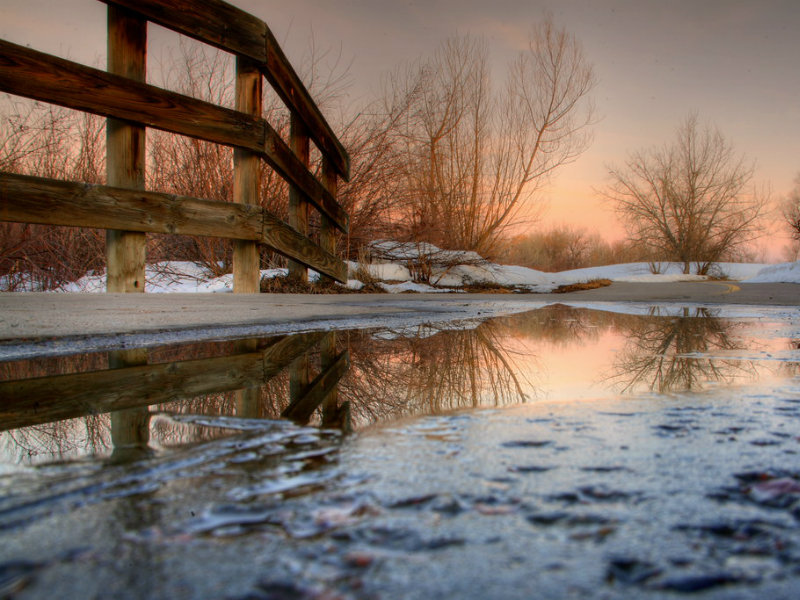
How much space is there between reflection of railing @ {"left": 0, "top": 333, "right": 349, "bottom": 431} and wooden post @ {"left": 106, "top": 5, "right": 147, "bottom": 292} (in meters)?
1.66

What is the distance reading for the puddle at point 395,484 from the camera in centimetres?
→ 53

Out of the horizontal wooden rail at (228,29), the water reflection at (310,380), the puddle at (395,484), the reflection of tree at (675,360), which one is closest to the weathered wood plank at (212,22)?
the horizontal wooden rail at (228,29)

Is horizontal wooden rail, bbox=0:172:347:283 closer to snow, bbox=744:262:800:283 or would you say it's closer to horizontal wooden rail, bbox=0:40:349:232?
horizontal wooden rail, bbox=0:40:349:232

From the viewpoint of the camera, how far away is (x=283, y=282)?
18.4 ft

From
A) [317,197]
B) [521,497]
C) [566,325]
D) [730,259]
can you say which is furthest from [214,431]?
[730,259]

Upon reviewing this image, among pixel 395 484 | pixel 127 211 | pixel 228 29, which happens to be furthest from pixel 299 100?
pixel 395 484

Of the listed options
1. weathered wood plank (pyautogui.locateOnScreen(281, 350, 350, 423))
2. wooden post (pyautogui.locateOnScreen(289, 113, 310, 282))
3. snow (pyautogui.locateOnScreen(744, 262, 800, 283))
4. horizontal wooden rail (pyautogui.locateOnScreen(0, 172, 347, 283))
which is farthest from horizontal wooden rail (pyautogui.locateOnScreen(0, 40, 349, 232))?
snow (pyautogui.locateOnScreen(744, 262, 800, 283))

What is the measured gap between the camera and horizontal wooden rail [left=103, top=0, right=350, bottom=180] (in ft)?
10.6

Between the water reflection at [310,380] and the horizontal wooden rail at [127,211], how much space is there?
1.26 m

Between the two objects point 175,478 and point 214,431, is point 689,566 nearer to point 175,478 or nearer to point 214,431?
point 175,478

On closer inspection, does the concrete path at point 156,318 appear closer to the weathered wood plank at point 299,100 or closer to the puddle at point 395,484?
the puddle at point 395,484

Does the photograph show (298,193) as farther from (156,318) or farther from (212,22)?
(156,318)

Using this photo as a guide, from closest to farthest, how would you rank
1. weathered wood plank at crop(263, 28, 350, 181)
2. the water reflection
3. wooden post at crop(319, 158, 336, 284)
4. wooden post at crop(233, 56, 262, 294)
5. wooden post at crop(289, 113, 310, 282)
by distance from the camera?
the water reflection
wooden post at crop(233, 56, 262, 294)
weathered wood plank at crop(263, 28, 350, 181)
wooden post at crop(289, 113, 310, 282)
wooden post at crop(319, 158, 336, 284)

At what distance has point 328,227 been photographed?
5.83 meters
